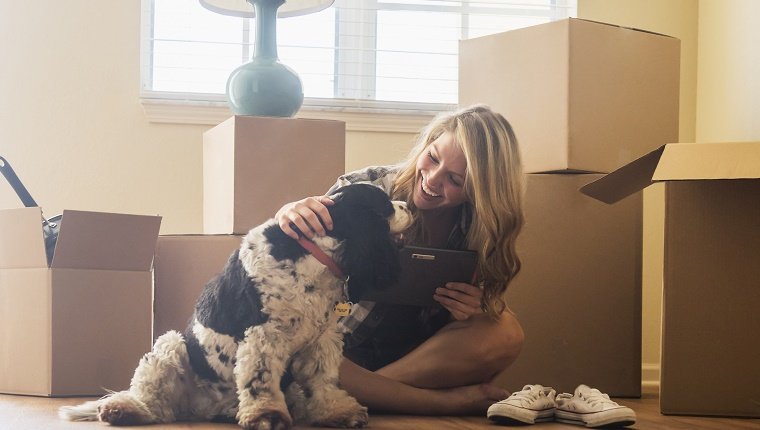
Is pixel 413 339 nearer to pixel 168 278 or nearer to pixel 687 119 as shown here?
pixel 168 278

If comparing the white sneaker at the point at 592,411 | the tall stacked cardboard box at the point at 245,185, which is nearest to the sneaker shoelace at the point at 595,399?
the white sneaker at the point at 592,411

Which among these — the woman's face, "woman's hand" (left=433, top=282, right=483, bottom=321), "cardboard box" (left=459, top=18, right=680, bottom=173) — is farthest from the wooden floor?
"cardboard box" (left=459, top=18, right=680, bottom=173)

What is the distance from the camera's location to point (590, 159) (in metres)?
2.73

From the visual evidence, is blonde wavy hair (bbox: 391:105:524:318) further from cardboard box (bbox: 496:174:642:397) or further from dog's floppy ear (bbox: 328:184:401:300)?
cardboard box (bbox: 496:174:642:397)

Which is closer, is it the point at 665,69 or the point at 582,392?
the point at 582,392

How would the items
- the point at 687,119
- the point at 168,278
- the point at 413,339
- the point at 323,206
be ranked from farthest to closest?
the point at 687,119
the point at 168,278
the point at 413,339
the point at 323,206

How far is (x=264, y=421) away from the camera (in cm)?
172

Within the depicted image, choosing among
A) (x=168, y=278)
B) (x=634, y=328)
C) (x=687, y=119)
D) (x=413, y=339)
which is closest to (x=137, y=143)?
(x=168, y=278)

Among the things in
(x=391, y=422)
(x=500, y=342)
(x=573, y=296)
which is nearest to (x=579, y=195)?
(x=573, y=296)

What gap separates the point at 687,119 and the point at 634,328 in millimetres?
1096

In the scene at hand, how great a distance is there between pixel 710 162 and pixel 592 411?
0.64 meters

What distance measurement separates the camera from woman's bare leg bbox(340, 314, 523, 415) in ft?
7.05

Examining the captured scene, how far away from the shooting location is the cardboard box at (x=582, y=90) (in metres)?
2.69

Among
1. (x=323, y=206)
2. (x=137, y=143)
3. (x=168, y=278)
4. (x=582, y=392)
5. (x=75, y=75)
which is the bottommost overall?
(x=582, y=392)
